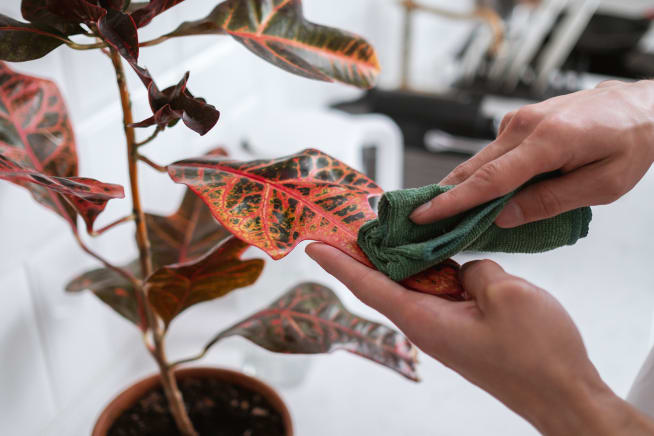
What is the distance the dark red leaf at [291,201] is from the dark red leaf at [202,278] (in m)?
0.07

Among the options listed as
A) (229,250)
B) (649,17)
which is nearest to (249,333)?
(229,250)

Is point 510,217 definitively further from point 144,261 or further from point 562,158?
point 144,261

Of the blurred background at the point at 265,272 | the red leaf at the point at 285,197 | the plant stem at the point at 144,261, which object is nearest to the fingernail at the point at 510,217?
the red leaf at the point at 285,197

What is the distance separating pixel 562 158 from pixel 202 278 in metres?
0.34

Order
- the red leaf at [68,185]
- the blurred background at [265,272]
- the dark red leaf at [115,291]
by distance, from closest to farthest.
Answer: the red leaf at [68,185]
the dark red leaf at [115,291]
the blurred background at [265,272]

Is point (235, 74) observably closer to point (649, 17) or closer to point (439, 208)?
point (439, 208)

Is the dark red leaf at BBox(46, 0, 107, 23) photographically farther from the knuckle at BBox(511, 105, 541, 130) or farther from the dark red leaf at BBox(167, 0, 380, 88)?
the knuckle at BBox(511, 105, 541, 130)

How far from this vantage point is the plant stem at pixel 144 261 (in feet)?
1.73

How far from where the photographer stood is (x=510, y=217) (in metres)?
0.53

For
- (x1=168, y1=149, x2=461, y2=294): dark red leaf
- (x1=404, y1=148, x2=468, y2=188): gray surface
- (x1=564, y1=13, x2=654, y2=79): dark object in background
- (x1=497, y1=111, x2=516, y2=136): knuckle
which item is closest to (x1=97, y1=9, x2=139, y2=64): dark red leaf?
(x1=168, y1=149, x2=461, y2=294): dark red leaf

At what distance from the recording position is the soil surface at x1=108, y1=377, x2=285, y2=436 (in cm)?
69

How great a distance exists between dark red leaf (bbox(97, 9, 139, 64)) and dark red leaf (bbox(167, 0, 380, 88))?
0.08m

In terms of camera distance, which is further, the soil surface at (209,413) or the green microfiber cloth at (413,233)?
the soil surface at (209,413)

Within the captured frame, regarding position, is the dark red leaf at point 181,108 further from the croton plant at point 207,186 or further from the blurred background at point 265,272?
the blurred background at point 265,272
